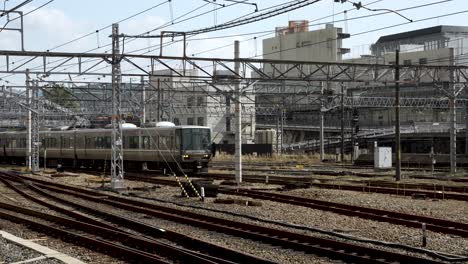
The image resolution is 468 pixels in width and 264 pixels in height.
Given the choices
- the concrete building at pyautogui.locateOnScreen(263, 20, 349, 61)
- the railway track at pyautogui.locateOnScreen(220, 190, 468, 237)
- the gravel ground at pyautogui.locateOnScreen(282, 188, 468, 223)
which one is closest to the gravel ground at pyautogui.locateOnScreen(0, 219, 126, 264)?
the railway track at pyautogui.locateOnScreen(220, 190, 468, 237)

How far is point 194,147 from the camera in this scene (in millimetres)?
35969

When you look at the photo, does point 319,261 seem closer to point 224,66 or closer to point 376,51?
point 224,66

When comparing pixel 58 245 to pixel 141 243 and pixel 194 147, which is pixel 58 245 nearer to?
pixel 141 243

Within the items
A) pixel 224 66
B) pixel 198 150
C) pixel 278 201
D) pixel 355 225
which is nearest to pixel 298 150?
pixel 198 150

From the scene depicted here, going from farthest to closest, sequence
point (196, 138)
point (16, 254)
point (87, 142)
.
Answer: point (87, 142)
point (196, 138)
point (16, 254)

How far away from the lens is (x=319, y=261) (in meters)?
11.0

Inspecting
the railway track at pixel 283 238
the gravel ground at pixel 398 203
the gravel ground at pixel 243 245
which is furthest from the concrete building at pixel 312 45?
the gravel ground at pixel 243 245

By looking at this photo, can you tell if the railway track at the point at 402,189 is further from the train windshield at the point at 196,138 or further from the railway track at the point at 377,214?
the railway track at the point at 377,214

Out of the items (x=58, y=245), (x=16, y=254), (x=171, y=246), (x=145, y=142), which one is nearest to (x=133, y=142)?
(x=145, y=142)

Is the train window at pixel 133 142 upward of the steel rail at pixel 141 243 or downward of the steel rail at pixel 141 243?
upward

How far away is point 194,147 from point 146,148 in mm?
3342

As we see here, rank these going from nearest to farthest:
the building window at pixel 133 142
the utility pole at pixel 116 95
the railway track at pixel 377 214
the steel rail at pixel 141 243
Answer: the steel rail at pixel 141 243, the railway track at pixel 377 214, the utility pole at pixel 116 95, the building window at pixel 133 142

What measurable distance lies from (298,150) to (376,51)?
114 ft

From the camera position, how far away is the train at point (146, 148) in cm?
3572
